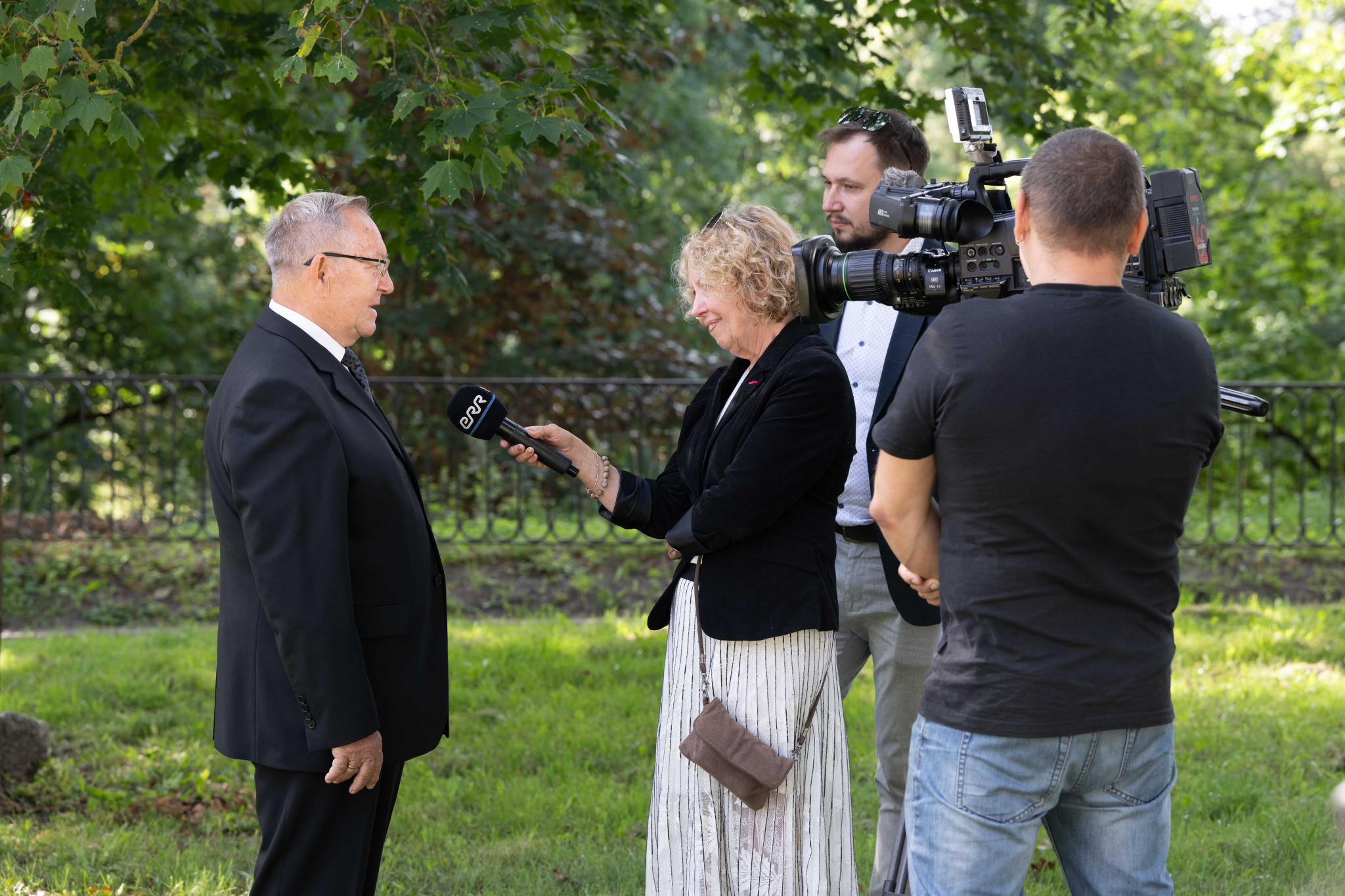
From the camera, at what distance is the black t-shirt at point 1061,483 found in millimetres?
1634

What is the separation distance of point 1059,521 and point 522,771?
3241 millimetres

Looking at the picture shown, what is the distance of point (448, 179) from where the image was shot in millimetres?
3221

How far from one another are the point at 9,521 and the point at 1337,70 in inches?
A: 453

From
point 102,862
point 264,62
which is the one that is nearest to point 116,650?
point 102,862

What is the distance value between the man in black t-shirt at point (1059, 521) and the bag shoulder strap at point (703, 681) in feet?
2.56

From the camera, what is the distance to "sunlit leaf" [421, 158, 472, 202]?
320 centimetres

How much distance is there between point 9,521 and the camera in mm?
8406

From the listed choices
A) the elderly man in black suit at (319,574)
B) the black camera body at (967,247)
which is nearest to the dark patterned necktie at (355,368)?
the elderly man in black suit at (319,574)

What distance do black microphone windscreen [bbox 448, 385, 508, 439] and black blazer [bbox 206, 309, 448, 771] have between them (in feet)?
0.59

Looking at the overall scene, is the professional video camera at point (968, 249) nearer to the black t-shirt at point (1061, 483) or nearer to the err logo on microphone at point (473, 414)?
the black t-shirt at point (1061, 483)

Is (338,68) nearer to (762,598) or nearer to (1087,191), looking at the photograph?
(762,598)

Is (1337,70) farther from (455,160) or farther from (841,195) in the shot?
(455,160)

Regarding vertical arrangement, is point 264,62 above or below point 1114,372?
above

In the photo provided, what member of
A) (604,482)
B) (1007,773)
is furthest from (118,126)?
(1007,773)
